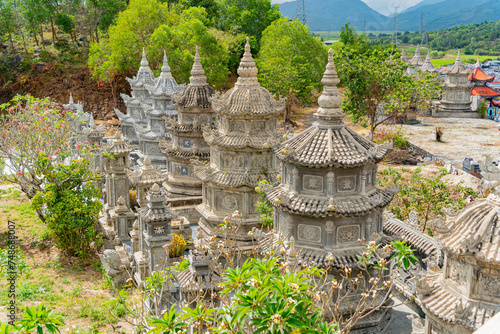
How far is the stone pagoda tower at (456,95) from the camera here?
238ft

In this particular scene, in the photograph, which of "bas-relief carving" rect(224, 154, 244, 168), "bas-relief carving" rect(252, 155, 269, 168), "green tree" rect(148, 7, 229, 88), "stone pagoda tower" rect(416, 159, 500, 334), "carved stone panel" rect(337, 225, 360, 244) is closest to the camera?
"stone pagoda tower" rect(416, 159, 500, 334)

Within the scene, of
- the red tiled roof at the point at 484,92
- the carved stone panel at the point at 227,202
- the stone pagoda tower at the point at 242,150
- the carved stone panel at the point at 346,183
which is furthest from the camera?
the red tiled roof at the point at 484,92

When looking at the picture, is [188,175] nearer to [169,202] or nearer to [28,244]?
[169,202]

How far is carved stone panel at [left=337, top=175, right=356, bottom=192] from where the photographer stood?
713 inches

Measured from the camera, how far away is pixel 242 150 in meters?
28.9

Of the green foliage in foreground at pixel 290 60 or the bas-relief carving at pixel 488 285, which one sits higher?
the green foliage in foreground at pixel 290 60

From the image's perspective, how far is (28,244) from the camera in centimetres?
3194

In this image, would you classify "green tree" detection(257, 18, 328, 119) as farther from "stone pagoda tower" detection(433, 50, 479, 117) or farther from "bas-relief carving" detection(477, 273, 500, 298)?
"bas-relief carving" detection(477, 273, 500, 298)

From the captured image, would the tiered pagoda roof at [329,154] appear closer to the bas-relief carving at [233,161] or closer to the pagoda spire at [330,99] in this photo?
the pagoda spire at [330,99]

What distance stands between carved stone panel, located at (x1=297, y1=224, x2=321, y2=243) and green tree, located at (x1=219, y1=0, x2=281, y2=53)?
6462cm

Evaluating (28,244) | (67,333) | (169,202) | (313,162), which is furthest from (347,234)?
(28,244)

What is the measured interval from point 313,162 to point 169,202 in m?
20.0

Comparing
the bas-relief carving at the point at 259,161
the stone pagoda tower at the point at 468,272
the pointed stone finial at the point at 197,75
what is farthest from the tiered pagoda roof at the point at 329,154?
the pointed stone finial at the point at 197,75

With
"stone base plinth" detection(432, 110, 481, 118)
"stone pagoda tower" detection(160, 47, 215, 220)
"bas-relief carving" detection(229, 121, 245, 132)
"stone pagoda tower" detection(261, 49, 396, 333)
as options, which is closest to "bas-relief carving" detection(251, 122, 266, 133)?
"bas-relief carving" detection(229, 121, 245, 132)
